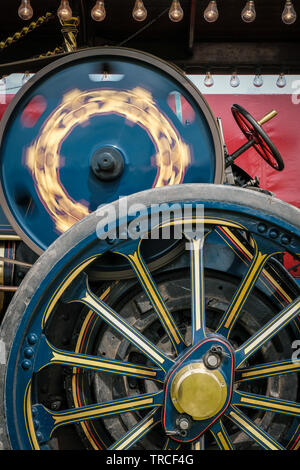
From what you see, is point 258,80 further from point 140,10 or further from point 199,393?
point 199,393

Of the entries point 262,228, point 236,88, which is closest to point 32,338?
point 262,228

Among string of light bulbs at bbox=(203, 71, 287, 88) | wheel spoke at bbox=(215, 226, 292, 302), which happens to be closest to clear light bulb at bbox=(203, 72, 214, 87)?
string of light bulbs at bbox=(203, 71, 287, 88)

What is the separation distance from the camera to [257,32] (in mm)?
2910

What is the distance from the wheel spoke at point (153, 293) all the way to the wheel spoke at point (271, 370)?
0.22m

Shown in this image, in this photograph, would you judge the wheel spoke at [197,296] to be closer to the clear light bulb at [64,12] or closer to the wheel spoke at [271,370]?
the wheel spoke at [271,370]

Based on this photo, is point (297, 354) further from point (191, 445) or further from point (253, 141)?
point (253, 141)

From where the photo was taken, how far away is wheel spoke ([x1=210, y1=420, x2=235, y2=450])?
137cm

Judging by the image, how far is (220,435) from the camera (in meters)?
1.38

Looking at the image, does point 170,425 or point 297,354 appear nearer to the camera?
point 170,425

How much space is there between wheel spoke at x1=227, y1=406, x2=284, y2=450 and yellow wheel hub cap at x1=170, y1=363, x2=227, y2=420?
0.07 meters

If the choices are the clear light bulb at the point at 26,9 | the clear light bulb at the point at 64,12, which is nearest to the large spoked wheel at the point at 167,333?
the clear light bulb at the point at 64,12

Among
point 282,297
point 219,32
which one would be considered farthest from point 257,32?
point 282,297

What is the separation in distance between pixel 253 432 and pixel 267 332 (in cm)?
31
